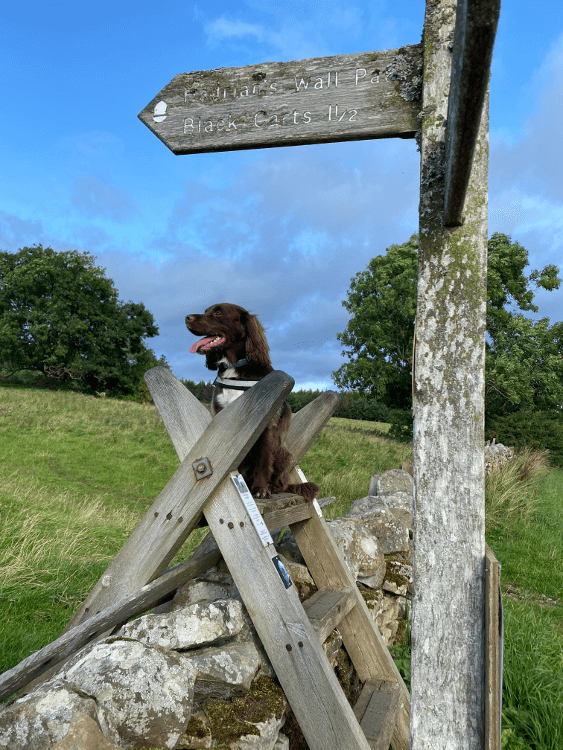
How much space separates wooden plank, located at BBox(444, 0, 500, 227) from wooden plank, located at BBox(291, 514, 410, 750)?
2.19 meters

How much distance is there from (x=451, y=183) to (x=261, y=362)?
1.48 m

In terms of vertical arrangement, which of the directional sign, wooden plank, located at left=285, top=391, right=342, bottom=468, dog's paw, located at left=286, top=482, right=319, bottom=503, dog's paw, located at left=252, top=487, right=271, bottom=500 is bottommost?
dog's paw, located at left=286, top=482, right=319, bottom=503

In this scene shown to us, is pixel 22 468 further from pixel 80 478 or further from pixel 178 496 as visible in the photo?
pixel 178 496

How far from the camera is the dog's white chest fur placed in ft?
9.56

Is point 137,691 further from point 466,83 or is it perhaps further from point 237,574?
point 466,83

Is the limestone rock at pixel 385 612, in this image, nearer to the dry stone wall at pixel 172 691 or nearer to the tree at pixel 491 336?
the dry stone wall at pixel 172 691

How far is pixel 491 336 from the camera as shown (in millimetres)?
21516

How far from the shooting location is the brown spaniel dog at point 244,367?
284 centimetres

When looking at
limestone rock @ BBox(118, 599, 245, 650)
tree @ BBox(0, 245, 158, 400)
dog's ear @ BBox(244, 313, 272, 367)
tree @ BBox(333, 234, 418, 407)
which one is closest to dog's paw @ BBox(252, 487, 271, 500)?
limestone rock @ BBox(118, 599, 245, 650)

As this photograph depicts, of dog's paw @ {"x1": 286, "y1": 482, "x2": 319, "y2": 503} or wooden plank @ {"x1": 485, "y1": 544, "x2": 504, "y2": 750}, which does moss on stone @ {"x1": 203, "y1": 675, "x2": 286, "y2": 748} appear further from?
dog's paw @ {"x1": 286, "y1": 482, "x2": 319, "y2": 503}

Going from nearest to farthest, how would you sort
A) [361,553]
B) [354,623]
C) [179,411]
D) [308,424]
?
[179,411] → [354,623] → [308,424] → [361,553]

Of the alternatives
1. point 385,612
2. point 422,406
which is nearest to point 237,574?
point 422,406

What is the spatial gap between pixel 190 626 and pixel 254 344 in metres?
1.52

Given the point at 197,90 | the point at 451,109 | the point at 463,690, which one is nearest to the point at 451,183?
the point at 451,109
